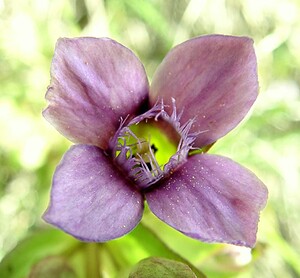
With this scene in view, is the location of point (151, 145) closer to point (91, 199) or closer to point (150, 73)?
point (91, 199)

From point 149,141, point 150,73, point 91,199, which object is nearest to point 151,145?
point 149,141

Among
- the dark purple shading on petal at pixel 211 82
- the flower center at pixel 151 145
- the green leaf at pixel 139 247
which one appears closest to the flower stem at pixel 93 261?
the green leaf at pixel 139 247

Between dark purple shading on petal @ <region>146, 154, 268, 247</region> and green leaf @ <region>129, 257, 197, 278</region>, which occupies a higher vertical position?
dark purple shading on petal @ <region>146, 154, 268, 247</region>

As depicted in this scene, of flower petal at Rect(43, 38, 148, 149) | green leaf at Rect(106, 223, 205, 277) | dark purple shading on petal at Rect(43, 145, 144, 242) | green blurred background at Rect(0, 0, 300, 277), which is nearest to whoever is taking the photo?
dark purple shading on petal at Rect(43, 145, 144, 242)

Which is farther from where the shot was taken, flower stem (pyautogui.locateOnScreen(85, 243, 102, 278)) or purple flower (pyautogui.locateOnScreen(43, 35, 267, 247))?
flower stem (pyautogui.locateOnScreen(85, 243, 102, 278))

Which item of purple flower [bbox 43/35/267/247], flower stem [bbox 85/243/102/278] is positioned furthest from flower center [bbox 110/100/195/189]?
flower stem [bbox 85/243/102/278]

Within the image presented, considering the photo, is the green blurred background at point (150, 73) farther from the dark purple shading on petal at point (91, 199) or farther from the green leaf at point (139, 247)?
the dark purple shading on petal at point (91, 199)

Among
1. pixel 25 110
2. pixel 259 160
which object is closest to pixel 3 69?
pixel 25 110

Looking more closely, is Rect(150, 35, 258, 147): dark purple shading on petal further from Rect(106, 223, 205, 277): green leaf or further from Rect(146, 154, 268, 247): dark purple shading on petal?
Rect(106, 223, 205, 277): green leaf
